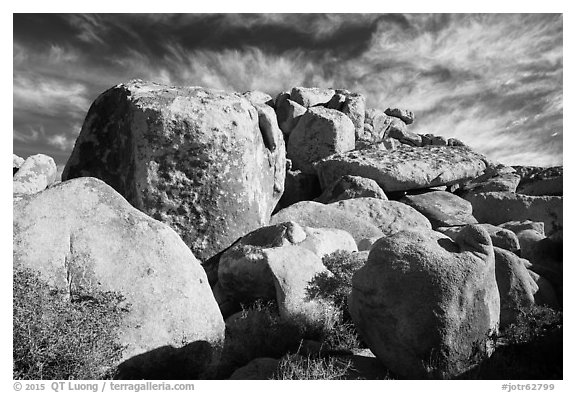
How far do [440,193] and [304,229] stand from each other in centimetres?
714

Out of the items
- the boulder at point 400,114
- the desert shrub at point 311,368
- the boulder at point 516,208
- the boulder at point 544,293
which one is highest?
the boulder at point 400,114

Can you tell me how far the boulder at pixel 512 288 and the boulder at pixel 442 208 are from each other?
5.49 meters

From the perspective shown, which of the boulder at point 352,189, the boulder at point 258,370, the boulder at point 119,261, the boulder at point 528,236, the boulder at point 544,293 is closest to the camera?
the boulder at point 119,261

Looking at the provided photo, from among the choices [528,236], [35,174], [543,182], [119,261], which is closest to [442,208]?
[528,236]

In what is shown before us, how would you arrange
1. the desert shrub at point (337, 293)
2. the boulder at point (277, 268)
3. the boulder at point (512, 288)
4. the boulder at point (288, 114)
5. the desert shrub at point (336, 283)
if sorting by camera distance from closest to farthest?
1. the desert shrub at point (337, 293)
2. the boulder at point (512, 288)
3. the boulder at point (277, 268)
4. the desert shrub at point (336, 283)
5. the boulder at point (288, 114)

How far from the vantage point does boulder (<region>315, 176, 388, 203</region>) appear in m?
13.0

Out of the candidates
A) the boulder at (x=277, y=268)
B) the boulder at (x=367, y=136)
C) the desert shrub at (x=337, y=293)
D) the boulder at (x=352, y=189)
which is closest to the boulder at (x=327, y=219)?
the boulder at (x=277, y=268)

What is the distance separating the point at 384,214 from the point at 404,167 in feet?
10.8

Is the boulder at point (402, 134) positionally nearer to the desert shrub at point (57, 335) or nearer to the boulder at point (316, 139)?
the boulder at point (316, 139)

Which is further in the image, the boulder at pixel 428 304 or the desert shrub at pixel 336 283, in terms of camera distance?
the desert shrub at pixel 336 283

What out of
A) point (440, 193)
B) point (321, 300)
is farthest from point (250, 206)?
point (440, 193)

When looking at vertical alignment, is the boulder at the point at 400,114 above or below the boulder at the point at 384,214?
above

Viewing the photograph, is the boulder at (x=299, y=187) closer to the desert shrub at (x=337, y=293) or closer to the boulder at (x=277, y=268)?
the boulder at (x=277, y=268)

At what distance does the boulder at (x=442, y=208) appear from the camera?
42.0 feet
